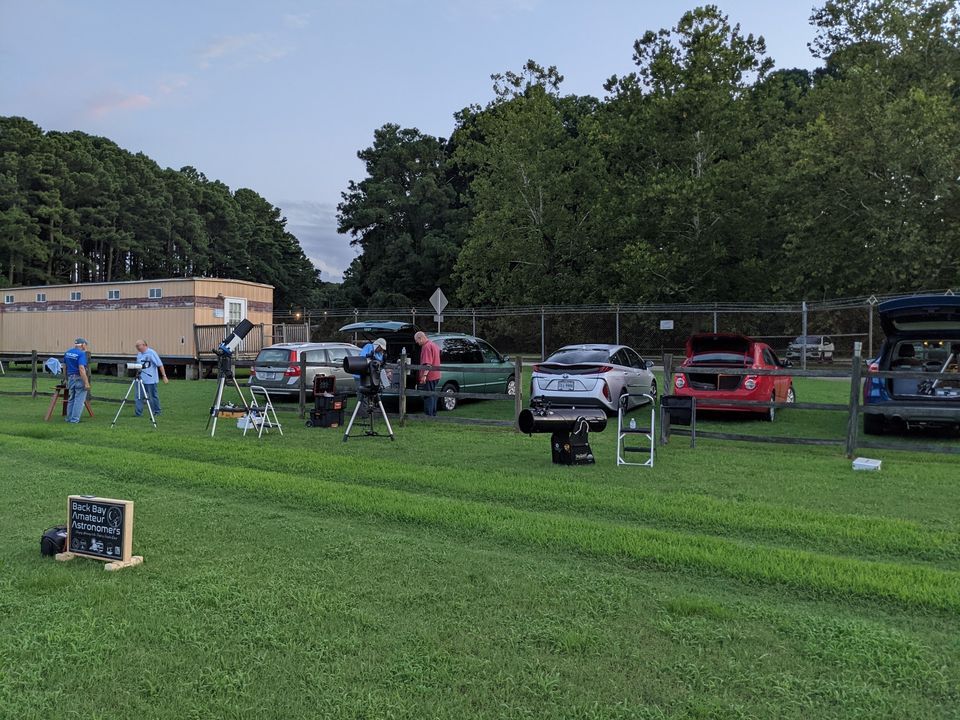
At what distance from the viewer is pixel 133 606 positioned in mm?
4105

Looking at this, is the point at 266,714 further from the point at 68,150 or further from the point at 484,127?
the point at 68,150

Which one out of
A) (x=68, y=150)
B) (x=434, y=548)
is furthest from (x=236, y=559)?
(x=68, y=150)

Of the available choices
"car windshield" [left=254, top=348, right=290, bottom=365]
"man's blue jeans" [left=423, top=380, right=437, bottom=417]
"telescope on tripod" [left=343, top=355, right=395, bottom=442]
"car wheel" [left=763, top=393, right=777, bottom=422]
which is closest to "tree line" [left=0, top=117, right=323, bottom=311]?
"car windshield" [left=254, top=348, right=290, bottom=365]

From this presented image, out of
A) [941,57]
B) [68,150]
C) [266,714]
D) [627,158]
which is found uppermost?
[68,150]

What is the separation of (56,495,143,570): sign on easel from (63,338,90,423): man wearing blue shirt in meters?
9.27

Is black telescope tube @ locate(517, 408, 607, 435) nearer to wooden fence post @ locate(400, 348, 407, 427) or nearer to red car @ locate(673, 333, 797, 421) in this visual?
red car @ locate(673, 333, 797, 421)

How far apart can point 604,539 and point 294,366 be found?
11.7 meters

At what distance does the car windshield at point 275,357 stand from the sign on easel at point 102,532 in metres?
11.3

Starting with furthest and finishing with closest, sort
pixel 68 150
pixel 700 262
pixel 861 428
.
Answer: pixel 68 150, pixel 700 262, pixel 861 428

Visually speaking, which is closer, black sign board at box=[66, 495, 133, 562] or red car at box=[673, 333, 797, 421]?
black sign board at box=[66, 495, 133, 562]

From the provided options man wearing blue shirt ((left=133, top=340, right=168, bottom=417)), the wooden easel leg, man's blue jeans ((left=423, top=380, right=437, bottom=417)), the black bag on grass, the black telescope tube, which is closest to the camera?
the wooden easel leg

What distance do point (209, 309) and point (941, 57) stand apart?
29.7 metres

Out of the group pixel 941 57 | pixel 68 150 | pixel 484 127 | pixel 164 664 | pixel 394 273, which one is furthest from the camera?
pixel 68 150

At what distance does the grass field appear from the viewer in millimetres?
3119
